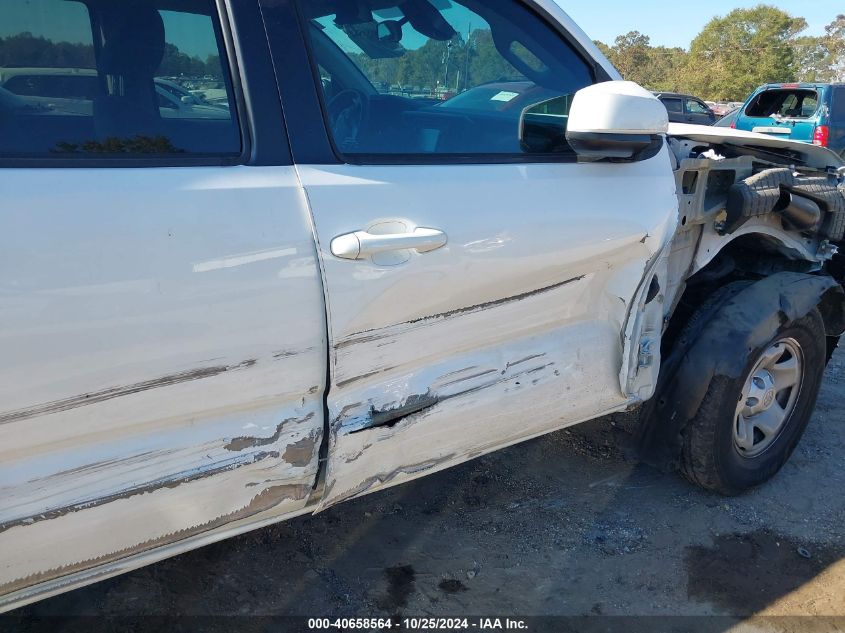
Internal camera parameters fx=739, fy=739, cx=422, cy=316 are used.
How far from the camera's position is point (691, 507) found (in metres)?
2.99

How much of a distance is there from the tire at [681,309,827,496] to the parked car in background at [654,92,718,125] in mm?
14535

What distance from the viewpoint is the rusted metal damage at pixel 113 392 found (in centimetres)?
140

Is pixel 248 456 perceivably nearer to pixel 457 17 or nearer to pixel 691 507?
pixel 457 17

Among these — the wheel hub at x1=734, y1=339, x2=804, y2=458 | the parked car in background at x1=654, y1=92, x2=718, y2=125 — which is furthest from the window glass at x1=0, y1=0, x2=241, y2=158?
the parked car in background at x1=654, y1=92, x2=718, y2=125

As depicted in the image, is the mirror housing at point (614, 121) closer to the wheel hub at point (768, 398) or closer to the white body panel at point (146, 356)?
the white body panel at point (146, 356)

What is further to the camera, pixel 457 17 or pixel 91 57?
pixel 457 17

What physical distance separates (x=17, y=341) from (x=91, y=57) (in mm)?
685

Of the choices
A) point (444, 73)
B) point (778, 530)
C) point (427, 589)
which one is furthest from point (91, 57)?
point (778, 530)

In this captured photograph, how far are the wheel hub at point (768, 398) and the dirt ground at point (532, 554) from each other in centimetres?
25

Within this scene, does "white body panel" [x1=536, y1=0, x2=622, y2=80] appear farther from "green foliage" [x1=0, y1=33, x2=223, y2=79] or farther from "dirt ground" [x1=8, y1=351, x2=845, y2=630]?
"dirt ground" [x1=8, y1=351, x2=845, y2=630]

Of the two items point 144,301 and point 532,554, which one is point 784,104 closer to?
point 532,554

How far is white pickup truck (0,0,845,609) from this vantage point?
145cm

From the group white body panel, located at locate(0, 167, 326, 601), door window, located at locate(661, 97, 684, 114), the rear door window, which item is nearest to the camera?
white body panel, located at locate(0, 167, 326, 601)

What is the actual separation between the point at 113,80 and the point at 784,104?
14026 millimetres
